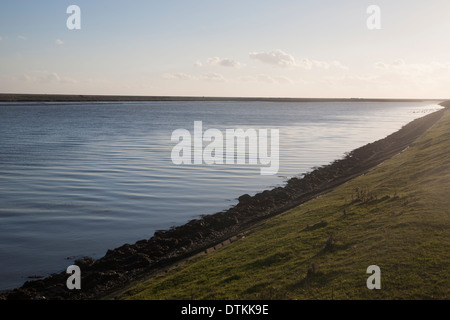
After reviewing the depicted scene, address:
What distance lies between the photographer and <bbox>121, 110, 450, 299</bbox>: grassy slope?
11.4m

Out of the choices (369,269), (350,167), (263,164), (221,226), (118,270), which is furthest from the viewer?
(263,164)

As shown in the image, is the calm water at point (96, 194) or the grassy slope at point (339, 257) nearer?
the grassy slope at point (339, 257)

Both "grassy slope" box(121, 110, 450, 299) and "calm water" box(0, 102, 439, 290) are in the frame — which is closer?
"grassy slope" box(121, 110, 450, 299)

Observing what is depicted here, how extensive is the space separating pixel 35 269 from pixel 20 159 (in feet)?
104

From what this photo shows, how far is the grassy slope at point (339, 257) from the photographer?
11383mm

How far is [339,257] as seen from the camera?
13562mm

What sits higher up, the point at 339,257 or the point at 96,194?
the point at 96,194

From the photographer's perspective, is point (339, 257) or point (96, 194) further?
point (96, 194)

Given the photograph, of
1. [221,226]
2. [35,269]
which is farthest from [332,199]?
[35,269]
